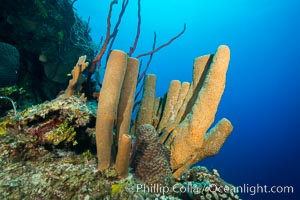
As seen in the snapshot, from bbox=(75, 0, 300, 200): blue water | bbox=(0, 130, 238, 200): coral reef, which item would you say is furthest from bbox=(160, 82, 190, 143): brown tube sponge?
bbox=(75, 0, 300, 200): blue water

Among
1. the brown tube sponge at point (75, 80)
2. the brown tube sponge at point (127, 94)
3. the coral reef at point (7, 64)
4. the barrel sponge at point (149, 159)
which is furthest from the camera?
the coral reef at point (7, 64)

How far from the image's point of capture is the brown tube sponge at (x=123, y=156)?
1985 mm

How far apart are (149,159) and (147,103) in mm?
1295

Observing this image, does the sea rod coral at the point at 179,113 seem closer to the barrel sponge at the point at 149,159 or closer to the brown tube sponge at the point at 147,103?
the brown tube sponge at the point at 147,103

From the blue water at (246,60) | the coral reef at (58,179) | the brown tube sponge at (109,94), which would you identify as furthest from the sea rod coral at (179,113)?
the blue water at (246,60)

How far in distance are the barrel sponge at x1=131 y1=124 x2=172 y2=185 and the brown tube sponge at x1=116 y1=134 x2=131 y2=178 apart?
10.0 inches

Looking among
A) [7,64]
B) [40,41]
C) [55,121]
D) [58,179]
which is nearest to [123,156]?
[58,179]

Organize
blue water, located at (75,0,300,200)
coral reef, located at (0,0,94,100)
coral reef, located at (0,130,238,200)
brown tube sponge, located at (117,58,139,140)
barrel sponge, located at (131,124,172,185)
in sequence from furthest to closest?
blue water, located at (75,0,300,200), coral reef, located at (0,0,94,100), brown tube sponge, located at (117,58,139,140), barrel sponge, located at (131,124,172,185), coral reef, located at (0,130,238,200)

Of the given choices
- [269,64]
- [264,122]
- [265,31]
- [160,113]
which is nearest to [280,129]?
[264,122]

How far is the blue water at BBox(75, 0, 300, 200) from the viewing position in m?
41.2

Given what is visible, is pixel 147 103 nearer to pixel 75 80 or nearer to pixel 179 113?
pixel 179 113

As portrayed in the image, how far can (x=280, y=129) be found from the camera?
5444 cm

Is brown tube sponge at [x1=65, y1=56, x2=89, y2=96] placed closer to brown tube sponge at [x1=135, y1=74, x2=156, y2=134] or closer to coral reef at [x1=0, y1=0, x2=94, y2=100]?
brown tube sponge at [x1=135, y1=74, x2=156, y2=134]

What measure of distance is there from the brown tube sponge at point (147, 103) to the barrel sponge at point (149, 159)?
0.96 m
